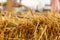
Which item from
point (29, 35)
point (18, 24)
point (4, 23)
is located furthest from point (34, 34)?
point (4, 23)

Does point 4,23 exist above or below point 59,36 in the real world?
above

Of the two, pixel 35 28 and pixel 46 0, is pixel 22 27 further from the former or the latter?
pixel 46 0

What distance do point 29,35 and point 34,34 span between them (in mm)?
42

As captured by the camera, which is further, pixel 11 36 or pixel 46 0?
pixel 46 0

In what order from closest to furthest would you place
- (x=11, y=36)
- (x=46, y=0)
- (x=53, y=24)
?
(x=11, y=36), (x=53, y=24), (x=46, y=0)

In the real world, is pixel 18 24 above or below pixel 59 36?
above

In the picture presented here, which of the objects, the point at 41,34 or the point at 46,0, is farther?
the point at 46,0

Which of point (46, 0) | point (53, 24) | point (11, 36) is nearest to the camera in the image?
point (11, 36)

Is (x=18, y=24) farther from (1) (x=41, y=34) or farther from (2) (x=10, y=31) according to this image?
(1) (x=41, y=34)

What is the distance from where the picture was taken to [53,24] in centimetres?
153

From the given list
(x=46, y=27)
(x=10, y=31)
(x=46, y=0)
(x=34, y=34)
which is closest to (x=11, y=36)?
(x=10, y=31)

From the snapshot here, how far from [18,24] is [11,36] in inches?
4.2

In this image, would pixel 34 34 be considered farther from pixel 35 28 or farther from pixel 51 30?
pixel 51 30

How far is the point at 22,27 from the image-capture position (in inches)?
57.3
